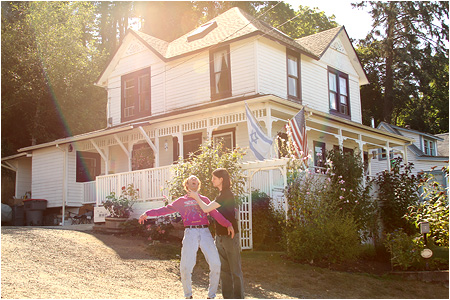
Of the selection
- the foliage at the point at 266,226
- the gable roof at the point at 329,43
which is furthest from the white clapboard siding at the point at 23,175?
the foliage at the point at 266,226

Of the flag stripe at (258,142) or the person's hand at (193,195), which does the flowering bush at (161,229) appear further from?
the person's hand at (193,195)

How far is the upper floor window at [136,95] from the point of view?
2059 centimetres

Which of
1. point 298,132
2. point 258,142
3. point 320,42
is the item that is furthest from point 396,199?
point 320,42

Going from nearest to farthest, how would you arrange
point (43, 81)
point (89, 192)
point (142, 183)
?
point (142, 183)
point (89, 192)
point (43, 81)

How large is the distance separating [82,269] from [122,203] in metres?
5.60

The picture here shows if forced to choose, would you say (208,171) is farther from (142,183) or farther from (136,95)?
(136,95)

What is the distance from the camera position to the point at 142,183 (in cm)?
1505

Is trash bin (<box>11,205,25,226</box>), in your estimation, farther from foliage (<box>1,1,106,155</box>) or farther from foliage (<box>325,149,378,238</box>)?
foliage (<box>325,149,378,238</box>)

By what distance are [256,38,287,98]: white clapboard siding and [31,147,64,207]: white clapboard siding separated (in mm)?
9520

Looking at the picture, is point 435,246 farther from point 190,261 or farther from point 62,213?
point 62,213

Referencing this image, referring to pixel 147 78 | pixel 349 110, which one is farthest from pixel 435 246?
pixel 147 78

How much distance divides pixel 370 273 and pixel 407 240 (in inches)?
41.1

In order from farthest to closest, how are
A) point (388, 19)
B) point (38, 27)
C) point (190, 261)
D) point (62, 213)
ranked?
point (388, 19) → point (38, 27) → point (62, 213) → point (190, 261)

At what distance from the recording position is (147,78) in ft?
68.0
